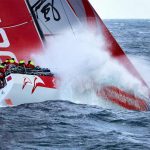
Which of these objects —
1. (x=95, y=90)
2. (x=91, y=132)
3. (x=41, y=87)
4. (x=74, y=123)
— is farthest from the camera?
(x=95, y=90)

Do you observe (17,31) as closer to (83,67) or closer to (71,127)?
(83,67)

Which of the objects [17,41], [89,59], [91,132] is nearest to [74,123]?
[91,132]

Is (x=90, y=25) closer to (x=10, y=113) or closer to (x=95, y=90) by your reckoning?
(x=95, y=90)

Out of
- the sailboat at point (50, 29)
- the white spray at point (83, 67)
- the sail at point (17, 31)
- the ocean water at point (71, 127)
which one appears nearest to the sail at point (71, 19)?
the sailboat at point (50, 29)

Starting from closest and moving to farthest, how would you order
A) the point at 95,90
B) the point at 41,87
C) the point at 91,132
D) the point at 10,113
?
the point at 91,132
the point at 10,113
the point at 41,87
the point at 95,90

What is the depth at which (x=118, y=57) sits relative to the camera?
1783 centimetres

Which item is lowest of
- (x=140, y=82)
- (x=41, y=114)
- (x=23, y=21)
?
(x=140, y=82)

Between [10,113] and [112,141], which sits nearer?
[112,141]

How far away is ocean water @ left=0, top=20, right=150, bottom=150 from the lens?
12.0m

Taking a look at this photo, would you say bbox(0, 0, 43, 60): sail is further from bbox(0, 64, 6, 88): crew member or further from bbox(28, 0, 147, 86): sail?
bbox(0, 64, 6, 88): crew member

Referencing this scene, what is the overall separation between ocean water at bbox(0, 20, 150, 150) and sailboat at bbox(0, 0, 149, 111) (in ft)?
2.51

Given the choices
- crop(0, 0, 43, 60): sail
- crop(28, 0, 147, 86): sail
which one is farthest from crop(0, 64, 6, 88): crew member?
crop(28, 0, 147, 86): sail

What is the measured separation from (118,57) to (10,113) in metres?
4.68

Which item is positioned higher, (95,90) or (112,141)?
(112,141)
